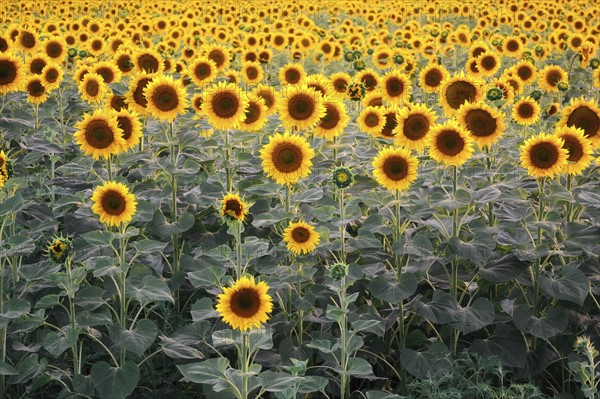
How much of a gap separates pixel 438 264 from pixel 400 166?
0.64 m

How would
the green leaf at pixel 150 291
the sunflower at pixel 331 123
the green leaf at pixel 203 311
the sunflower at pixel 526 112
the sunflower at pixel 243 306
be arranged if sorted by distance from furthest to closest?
the sunflower at pixel 526 112 < the sunflower at pixel 331 123 < the green leaf at pixel 150 291 < the green leaf at pixel 203 311 < the sunflower at pixel 243 306

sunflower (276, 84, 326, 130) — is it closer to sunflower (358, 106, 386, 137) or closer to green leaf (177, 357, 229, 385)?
sunflower (358, 106, 386, 137)

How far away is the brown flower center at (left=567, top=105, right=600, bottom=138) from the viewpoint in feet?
16.4

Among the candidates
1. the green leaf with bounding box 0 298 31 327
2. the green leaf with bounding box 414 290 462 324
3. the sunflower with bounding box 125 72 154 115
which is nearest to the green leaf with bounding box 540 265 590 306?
the green leaf with bounding box 414 290 462 324

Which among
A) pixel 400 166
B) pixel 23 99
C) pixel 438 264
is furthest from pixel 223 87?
pixel 23 99

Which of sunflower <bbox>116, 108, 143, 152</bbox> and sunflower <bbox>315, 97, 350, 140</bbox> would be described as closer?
sunflower <bbox>116, 108, 143, 152</bbox>

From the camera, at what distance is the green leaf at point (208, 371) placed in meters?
3.63

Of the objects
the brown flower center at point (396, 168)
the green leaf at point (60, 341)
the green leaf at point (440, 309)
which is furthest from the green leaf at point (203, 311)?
the brown flower center at point (396, 168)

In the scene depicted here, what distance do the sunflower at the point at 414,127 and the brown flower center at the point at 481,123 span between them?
222 millimetres

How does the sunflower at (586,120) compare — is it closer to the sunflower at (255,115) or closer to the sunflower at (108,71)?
the sunflower at (255,115)

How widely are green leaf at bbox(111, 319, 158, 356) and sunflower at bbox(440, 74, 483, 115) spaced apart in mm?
2579

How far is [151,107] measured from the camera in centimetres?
518

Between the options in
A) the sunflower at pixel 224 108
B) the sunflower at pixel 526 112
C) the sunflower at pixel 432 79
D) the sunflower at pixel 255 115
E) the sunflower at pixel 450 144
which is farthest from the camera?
the sunflower at pixel 432 79

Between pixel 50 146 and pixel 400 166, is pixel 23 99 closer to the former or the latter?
pixel 50 146
